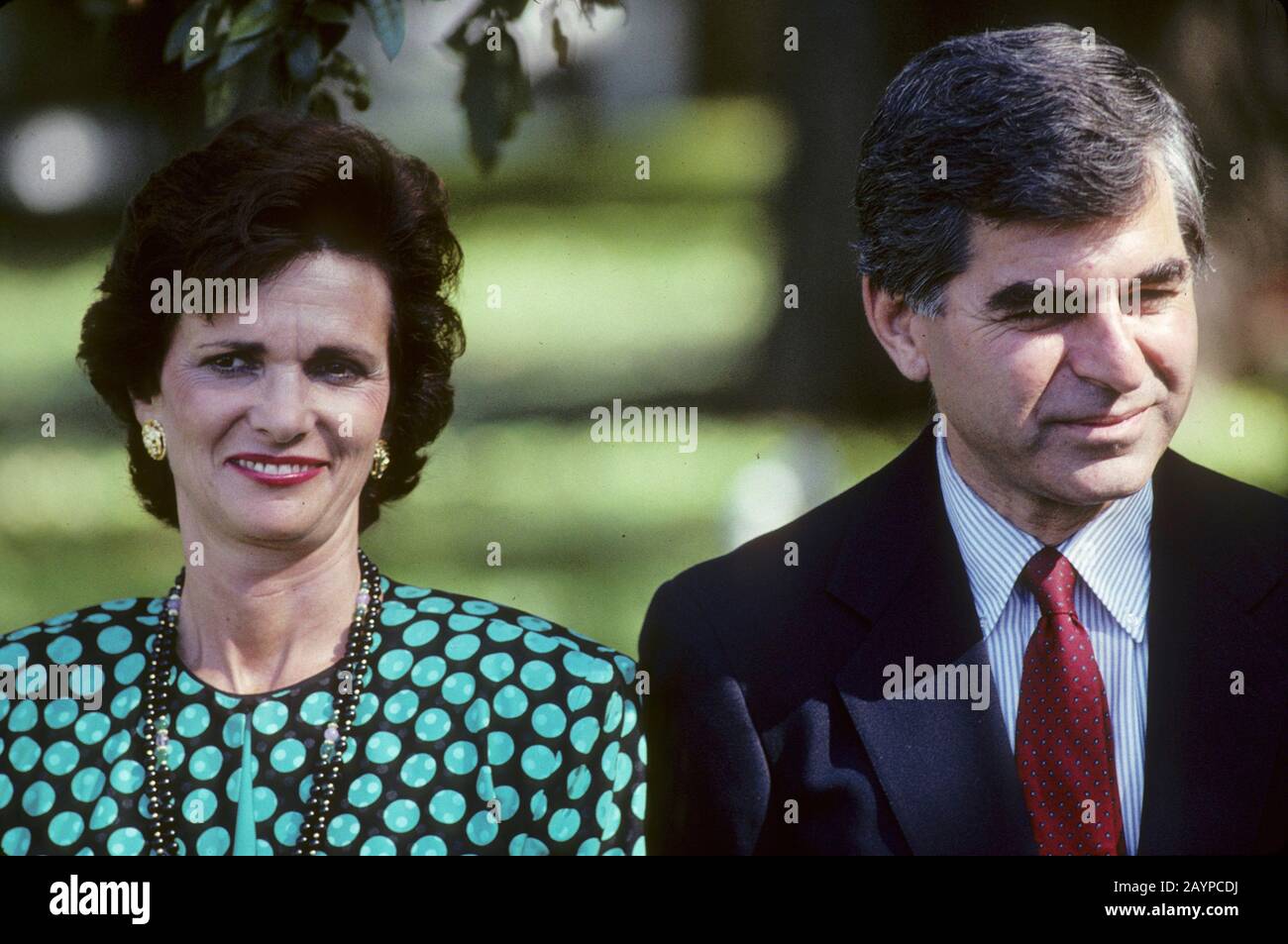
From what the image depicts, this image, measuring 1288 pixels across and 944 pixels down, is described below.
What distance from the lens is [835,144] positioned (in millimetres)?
3129

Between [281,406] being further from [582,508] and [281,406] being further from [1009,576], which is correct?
[1009,576]

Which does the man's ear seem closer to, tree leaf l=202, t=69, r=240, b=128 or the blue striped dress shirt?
the blue striped dress shirt

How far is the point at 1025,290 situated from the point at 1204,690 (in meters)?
0.83

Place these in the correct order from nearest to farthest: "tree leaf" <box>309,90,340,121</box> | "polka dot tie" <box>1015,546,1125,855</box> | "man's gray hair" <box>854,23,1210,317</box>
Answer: "man's gray hair" <box>854,23,1210,317</box>, "polka dot tie" <box>1015,546,1125,855</box>, "tree leaf" <box>309,90,340,121</box>

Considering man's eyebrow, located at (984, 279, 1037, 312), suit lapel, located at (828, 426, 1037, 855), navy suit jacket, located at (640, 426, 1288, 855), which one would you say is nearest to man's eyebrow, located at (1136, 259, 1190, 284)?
man's eyebrow, located at (984, 279, 1037, 312)

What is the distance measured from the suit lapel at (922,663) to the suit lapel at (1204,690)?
28 cm

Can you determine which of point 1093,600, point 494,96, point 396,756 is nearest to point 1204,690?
point 1093,600

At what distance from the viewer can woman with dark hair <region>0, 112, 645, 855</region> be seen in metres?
3.00

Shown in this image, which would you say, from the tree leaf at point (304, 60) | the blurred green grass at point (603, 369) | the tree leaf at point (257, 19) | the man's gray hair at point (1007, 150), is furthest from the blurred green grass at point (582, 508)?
the tree leaf at point (257, 19)

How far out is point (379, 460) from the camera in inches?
122

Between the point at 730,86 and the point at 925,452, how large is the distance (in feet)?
2.63

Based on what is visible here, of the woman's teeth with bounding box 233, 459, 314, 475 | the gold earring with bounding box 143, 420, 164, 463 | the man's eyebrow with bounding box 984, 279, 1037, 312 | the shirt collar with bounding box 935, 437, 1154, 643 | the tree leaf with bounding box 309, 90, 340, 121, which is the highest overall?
the tree leaf with bounding box 309, 90, 340, 121
